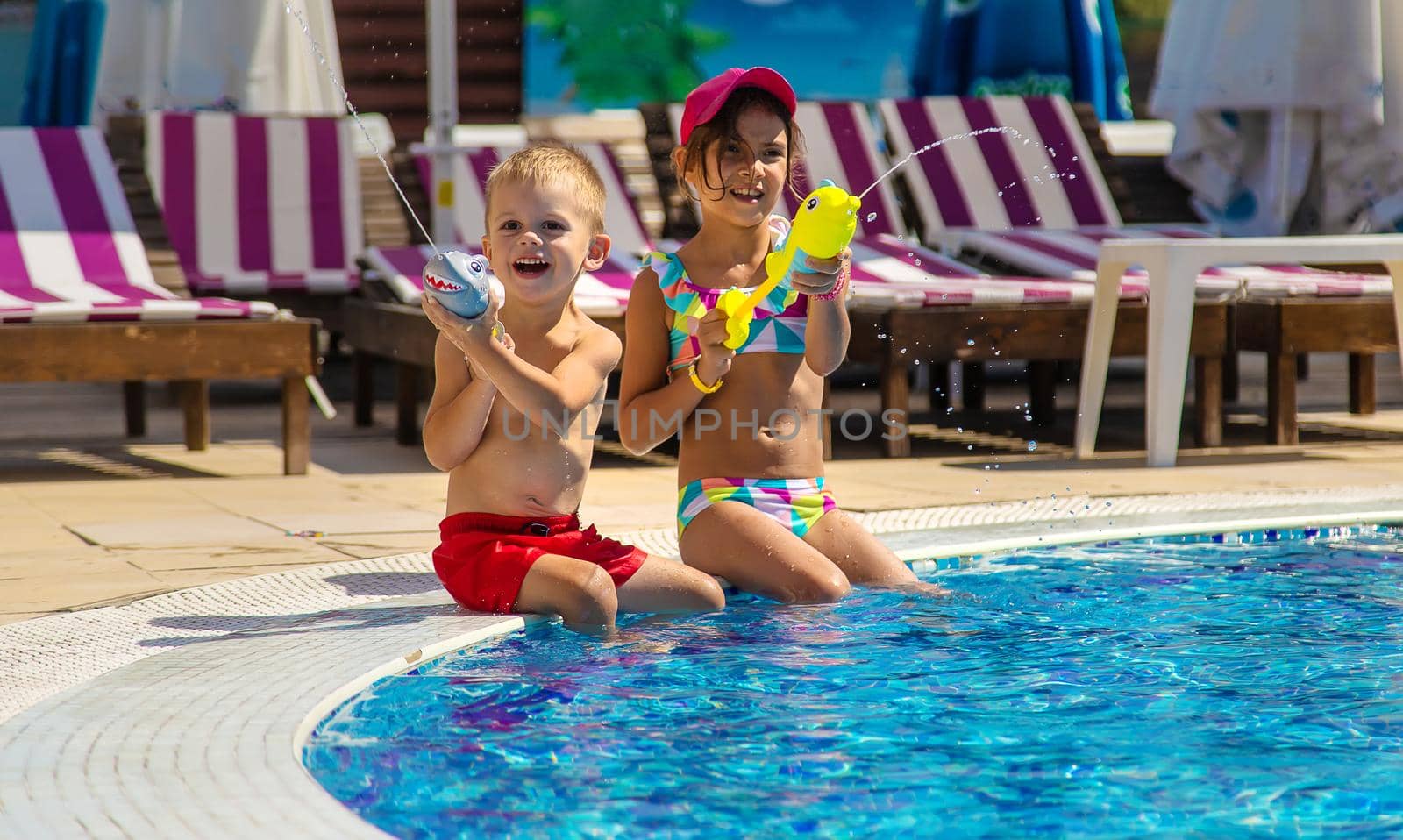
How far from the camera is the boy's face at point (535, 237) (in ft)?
10.6

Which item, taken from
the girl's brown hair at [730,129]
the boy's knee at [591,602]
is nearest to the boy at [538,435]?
the boy's knee at [591,602]

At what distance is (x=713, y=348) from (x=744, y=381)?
0.84ft

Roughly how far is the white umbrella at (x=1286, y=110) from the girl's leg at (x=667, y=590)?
264 inches

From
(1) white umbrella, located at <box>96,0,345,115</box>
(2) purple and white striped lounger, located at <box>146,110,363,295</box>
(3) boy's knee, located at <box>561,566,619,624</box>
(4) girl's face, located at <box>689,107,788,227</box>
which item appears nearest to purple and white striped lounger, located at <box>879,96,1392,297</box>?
(2) purple and white striped lounger, located at <box>146,110,363,295</box>

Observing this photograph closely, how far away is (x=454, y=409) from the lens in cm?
327

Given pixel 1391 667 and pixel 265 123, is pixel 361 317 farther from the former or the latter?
pixel 1391 667

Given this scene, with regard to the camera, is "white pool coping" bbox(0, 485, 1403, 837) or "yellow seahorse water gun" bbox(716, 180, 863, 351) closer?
"white pool coping" bbox(0, 485, 1403, 837)

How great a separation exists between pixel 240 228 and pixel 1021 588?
5769 millimetres

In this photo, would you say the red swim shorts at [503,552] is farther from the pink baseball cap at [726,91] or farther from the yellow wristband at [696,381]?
the pink baseball cap at [726,91]

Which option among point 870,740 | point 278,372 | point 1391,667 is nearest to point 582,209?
point 870,740

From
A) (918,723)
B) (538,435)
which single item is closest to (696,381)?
(538,435)

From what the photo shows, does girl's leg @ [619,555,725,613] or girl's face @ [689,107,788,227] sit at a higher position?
girl's face @ [689,107,788,227]

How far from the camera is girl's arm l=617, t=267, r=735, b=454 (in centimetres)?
350

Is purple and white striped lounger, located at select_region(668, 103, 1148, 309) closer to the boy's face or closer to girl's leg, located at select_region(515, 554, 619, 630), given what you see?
the boy's face
